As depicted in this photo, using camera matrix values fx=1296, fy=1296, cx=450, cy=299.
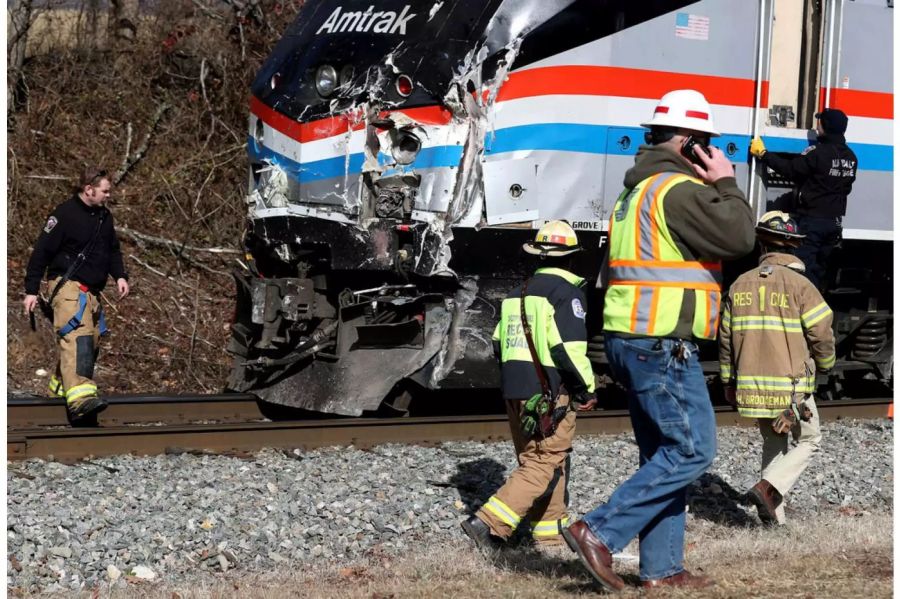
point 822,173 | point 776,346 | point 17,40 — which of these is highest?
point 17,40

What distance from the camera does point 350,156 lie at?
28.6ft

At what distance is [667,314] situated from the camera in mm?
5133

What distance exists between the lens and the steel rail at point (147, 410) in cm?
916

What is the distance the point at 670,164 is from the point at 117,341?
7.75 meters

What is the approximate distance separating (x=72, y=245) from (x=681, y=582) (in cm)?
510

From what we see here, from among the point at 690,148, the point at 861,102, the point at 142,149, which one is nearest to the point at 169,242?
the point at 142,149

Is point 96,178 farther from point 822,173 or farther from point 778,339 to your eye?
→ point 822,173

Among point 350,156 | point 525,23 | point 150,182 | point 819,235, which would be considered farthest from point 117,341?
point 819,235

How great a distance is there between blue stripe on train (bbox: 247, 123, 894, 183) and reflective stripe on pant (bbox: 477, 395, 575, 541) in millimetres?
2384

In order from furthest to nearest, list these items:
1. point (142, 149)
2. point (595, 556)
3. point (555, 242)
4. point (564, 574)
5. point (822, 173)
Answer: point (142, 149), point (822, 173), point (555, 242), point (564, 574), point (595, 556)

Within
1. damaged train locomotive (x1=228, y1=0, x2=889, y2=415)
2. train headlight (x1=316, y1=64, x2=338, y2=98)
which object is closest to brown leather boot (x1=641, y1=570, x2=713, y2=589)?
damaged train locomotive (x1=228, y1=0, x2=889, y2=415)

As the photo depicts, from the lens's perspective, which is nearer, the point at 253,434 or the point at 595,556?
the point at 595,556

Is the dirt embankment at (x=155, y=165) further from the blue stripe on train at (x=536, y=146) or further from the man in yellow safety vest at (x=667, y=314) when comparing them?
the man in yellow safety vest at (x=667, y=314)

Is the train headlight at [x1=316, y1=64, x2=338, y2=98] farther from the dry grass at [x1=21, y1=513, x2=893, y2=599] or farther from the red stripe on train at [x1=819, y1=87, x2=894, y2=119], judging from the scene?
the dry grass at [x1=21, y1=513, x2=893, y2=599]
